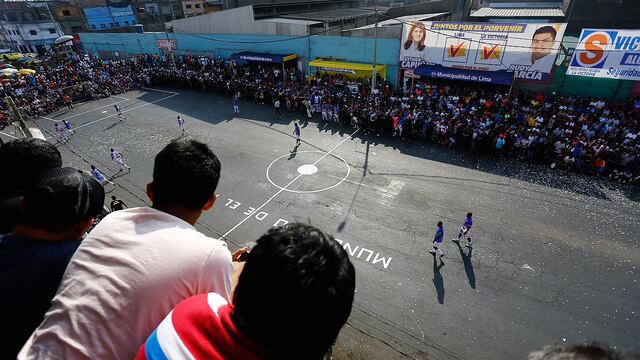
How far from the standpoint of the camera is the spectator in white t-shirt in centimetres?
153

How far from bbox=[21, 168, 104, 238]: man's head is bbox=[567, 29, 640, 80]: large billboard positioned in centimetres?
2479

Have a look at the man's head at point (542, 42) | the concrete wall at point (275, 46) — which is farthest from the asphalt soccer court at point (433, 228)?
the concrete wall at point (275, 46)

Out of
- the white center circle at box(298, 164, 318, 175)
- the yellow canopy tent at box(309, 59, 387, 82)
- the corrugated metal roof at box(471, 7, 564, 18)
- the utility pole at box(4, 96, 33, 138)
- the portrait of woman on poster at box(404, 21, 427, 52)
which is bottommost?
the white center circle at box(298, 164, 318, 175)

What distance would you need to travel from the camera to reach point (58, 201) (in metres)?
2.26

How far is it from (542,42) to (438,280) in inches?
709

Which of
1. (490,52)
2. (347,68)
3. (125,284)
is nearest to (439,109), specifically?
(490,52)

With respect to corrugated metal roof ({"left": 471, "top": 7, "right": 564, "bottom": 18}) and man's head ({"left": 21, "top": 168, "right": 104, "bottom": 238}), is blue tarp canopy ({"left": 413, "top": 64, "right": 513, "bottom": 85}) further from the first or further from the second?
man's head ({"left": 21, "top": 168, "right": 104, "bottom": 238})

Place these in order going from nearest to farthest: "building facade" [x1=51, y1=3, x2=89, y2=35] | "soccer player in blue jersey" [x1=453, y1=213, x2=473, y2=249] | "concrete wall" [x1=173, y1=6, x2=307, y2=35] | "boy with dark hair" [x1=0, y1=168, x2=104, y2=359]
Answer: "boy with dark hair" [x1=0, y1=168, x2=104, y2=359] < "soccer player in blue jersey" [x1=453, y1=213, x2=473, y2=249] < "concrete wall" [x1=173, y1=6, x2=307, y2=35] < "building facade" [x1=51, y1=3, x2=89, y2=35]

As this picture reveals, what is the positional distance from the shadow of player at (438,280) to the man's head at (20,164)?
388 inches

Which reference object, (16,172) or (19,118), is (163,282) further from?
(19,118)

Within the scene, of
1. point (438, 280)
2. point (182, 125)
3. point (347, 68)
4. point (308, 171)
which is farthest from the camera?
point (347, 68)

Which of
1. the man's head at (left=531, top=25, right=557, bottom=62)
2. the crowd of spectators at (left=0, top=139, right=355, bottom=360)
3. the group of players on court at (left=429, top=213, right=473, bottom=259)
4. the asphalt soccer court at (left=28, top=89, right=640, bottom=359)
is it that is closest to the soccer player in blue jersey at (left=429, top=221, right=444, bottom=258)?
the group of players on court at (left=429, top=213, right=473, bottom=259)

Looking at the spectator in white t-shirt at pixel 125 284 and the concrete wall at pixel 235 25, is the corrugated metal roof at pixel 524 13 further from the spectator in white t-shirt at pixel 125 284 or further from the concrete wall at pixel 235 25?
the spectator in white t-shirt at pixel 125 284

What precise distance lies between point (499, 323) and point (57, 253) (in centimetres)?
1019
